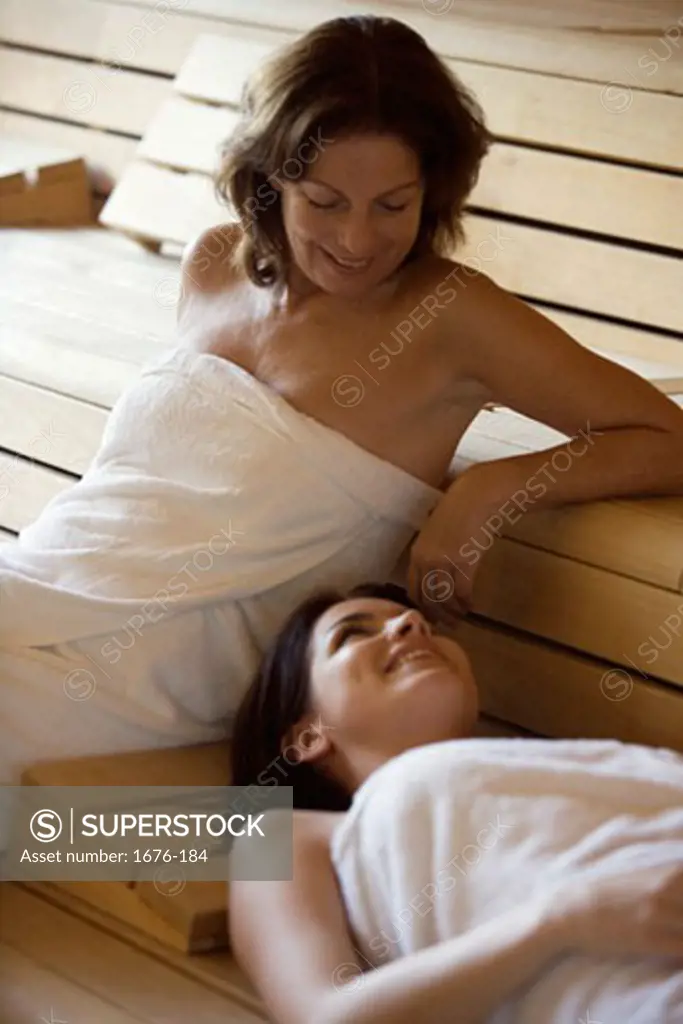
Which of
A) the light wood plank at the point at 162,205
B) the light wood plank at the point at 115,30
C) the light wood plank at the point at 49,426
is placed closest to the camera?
the light wood plank at the point at 49,426

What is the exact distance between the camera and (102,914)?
4.57 ft

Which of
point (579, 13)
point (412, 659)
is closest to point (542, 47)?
point (579, 13)

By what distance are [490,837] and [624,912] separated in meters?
0.14

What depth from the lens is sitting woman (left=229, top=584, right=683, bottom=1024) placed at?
108cm

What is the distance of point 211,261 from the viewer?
179cm

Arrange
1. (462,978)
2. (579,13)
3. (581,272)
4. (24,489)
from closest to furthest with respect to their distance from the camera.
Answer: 1. (462,978)
2. (24,489)
3. (581,272)
4. (579,13)

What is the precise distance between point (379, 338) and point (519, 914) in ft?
2.27

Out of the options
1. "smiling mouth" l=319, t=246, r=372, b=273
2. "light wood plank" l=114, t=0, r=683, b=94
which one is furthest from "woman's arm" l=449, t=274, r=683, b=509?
"light wood plank" l=114, t=0, r=683, b=94

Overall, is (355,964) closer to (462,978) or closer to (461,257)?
(462,978)

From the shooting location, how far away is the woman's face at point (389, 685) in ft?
4.34

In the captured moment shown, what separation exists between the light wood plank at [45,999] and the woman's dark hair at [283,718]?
256mm

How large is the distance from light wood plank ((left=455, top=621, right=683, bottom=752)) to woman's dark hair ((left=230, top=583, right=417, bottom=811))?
0.22 metres

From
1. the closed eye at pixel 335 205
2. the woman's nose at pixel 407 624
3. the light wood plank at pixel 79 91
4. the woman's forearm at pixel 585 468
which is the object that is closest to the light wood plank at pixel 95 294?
the light wood plank at pixel 79 91

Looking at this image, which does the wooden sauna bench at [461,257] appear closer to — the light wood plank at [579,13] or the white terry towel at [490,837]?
the light wood plank at [579,13]
